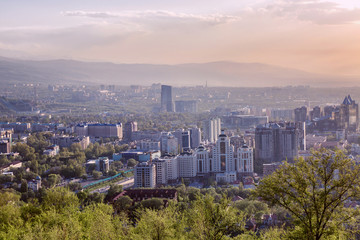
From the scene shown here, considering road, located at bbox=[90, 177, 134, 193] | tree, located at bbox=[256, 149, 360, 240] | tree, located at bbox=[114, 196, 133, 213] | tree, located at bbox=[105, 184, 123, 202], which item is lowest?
road, located at bbox=[90, 177, 134, 193]

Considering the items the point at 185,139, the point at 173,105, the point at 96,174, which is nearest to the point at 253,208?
the point at 96,174

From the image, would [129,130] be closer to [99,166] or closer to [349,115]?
[99,166]

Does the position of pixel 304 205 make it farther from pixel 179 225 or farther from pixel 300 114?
pixel 300 114

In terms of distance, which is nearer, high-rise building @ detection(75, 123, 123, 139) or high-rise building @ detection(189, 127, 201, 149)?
high-rise building @ detection(189, 127, 201, 149)

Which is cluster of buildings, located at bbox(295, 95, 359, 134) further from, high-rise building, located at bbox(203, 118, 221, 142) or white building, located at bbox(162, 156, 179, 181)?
white building, located at bbox(162, 156, 179, 181)

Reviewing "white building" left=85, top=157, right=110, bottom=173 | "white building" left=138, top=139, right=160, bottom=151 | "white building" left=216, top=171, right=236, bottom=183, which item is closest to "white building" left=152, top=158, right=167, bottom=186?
"white building" left=216, top=171, right=236, bottom=183

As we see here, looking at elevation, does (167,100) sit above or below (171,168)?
above
